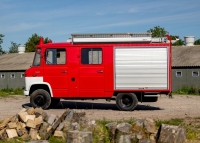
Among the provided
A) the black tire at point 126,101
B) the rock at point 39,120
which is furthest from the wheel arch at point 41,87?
the rock at point 39,120

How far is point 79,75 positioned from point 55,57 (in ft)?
3.96

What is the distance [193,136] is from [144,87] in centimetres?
563

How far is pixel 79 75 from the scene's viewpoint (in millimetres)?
14672

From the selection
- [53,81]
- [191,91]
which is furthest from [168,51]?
[191,91]

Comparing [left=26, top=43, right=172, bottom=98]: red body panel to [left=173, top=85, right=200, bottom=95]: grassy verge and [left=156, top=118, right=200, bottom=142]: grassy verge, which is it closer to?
[left=156, top=118, right=200, bottom=142]: grassy verge

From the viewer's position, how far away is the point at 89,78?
14.6m

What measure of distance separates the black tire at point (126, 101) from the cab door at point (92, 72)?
69 centimetres

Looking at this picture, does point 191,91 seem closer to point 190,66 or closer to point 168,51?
point 190,66

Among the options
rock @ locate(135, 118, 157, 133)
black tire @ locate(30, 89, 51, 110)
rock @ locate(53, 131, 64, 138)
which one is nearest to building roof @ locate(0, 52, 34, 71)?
black tire @ locate(30, 89, 51, 110)

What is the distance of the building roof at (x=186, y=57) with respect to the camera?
32816mm

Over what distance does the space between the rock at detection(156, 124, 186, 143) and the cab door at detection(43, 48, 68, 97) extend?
23.1ft

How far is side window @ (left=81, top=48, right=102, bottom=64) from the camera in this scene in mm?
14586

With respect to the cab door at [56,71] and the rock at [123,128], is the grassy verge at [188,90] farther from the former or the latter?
the rock at [123,128]

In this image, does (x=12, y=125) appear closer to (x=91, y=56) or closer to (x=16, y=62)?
(x=91, y=56)
